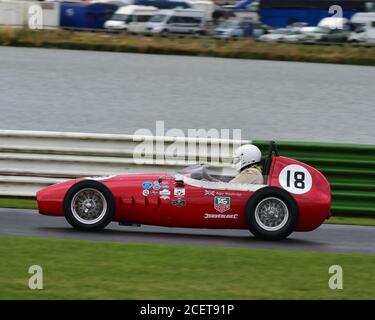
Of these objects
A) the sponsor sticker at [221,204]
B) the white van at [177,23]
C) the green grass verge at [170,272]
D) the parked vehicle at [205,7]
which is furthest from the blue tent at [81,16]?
the green grass verge at [170,272]

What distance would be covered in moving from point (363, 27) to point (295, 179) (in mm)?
42481

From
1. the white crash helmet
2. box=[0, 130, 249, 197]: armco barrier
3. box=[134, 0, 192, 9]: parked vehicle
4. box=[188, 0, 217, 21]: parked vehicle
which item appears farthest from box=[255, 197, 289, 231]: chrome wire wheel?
box=[134, 0, 192, 9]: parked vehicle

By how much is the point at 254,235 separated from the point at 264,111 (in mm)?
23248

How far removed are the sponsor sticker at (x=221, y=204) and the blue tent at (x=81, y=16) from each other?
4065 cm

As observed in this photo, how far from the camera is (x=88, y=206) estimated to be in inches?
369

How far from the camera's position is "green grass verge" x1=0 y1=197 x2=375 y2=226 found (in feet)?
36.1

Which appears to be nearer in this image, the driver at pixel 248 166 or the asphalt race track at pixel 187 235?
the asphalt race track at pixel 187 235

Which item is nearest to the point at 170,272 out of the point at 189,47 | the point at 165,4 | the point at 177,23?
the point at 189,47

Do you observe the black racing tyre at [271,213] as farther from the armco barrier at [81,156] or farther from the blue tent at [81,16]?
the blue tent at [81,16]

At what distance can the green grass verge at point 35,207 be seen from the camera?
36.1 ft

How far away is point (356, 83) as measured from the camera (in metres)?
41.1
